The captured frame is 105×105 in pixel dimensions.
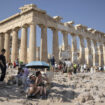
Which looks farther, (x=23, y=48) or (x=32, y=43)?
(x=23, y=48)

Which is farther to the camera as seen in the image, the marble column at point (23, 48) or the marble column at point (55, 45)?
the marble column at point (55, 45)

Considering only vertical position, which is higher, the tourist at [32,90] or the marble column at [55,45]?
the marble column at [55,45]

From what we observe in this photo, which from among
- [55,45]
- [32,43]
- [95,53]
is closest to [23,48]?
[32,43]

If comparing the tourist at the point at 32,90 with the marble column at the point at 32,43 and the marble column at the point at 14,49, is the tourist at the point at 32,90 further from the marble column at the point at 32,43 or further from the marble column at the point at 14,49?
the marble column at the point at 14,49

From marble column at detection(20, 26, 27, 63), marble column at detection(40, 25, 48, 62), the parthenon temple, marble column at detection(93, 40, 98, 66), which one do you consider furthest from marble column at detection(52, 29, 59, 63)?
marble column at detection(93, 40, 98, 66)

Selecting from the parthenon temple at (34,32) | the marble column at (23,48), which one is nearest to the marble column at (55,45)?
the parthenon temple at (34,32)

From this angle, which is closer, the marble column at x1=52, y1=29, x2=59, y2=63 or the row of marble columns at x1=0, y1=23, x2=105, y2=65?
the row of marble columns at x1=0, y1=23, x2=105, y2=65

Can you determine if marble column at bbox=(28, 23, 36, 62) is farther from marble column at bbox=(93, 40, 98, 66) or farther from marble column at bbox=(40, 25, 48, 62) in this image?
marble column at bbox=(93, 40, 98, 66)

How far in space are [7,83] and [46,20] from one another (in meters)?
18.5

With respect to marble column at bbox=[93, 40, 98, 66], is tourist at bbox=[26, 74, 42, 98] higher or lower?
lower

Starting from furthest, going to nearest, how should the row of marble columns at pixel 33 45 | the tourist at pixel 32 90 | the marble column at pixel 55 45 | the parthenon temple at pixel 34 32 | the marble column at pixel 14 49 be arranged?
the marble column at pixel 55 45, the marble column at pixel 14 49, the parthenon temple at pixel 34 32, the row of marble columns at pixel 33 45, the tourist at pixel 32 90

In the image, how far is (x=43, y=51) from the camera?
90.1 feet

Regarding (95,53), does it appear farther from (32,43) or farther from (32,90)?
(32,90)

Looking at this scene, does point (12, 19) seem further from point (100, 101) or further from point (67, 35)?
point (100, 101)
